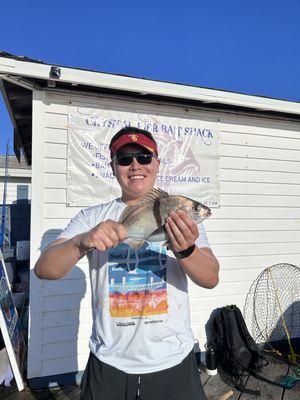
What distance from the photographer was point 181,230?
1545 mm

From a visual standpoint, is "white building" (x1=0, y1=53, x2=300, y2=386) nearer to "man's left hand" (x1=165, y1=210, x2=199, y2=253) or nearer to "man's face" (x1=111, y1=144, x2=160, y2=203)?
"man's face" (x1=111, y1=144, x2=160, y2=203)

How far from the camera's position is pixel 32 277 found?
3.80 meters

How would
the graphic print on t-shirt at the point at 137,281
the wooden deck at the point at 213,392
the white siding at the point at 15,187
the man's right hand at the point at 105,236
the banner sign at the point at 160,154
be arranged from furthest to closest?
1. the white siding at the point at 15,187
2. the banner sign at the point at 160,154
3. the wooden deck at the point at 213,392
4. the graphic print on t-shirt at the point at 137,281
5. the man's right hand at the point at 105,236

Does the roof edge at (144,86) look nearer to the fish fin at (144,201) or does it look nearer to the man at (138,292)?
the man at (138,292)

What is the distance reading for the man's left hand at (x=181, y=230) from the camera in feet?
5.06

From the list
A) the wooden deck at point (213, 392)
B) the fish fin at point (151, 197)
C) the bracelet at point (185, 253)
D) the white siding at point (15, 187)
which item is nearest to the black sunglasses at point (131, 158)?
the fish fin at point (151, 197)

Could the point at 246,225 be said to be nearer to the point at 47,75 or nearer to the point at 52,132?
the point at 52,132

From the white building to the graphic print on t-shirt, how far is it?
229cm

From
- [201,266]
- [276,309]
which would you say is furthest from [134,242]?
[276,309]

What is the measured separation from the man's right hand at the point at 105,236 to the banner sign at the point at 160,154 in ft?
8.24

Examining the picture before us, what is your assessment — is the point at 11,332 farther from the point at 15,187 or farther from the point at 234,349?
the point at 15,187

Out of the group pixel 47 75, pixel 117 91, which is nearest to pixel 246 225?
pixel 117 91

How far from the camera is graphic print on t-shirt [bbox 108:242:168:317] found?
1729 mm

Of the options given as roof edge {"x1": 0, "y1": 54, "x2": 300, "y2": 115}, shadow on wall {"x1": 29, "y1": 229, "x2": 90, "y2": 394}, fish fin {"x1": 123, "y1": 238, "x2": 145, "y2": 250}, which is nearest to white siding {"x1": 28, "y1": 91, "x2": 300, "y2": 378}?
shadow on wall {"x1": 29, "y1": 229, "x2": 90, "y2": 394}
